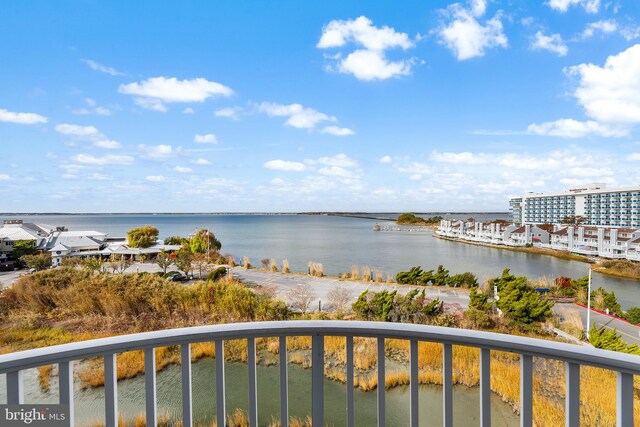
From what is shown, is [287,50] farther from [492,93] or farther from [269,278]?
[269,278]

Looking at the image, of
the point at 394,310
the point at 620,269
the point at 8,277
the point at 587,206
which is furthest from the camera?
the point at 587,206

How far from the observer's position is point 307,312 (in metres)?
8.80

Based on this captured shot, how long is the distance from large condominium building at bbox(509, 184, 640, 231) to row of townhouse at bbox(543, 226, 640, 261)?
1264 cm

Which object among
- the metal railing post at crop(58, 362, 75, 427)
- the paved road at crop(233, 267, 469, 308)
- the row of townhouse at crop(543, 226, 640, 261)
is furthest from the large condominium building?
the metal railing post at crop(58, 362, 75, 427)

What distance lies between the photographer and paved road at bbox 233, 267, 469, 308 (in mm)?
10766

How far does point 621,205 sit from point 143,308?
150 ft

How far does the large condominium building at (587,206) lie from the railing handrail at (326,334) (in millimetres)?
44992

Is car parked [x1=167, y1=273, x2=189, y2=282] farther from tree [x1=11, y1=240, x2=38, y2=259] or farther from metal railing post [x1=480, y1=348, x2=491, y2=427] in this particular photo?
metal railing post [x1=480, y1=348, x2=491, y2=427]

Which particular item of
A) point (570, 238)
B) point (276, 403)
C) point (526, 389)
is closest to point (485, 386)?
point (526, 389)

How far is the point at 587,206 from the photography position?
133 feet

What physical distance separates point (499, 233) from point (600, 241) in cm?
919

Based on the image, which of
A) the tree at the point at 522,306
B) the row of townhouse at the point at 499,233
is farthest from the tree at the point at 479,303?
the row of townhouse at the point at 499,233

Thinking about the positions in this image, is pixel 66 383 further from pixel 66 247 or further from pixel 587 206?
pixel 587 206

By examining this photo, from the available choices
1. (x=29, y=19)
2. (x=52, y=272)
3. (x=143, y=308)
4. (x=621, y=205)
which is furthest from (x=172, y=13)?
(x=621, y=205)
